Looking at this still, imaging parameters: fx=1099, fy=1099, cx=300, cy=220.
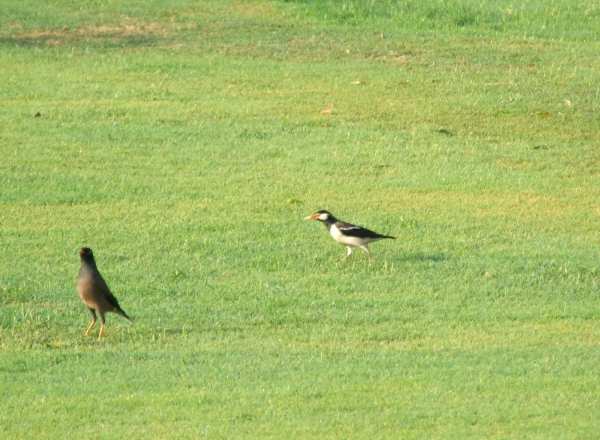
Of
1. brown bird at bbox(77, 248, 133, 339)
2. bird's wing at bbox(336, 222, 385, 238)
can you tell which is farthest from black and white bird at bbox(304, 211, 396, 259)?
brown bird at bbox(77, 248, 133, 339)

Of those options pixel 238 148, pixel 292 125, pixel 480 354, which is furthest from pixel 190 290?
pixel 292 125

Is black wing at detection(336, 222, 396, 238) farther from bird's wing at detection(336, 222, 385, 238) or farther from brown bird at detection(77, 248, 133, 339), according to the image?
brown bird at detection(77, 248, 133, 339)

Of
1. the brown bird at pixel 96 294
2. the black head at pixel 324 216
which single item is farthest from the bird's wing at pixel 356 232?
the brown bird at pixel 96 294

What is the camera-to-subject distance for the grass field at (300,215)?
7.93 metres

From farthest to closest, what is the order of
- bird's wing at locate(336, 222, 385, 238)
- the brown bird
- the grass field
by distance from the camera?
bird's wing at locate(336, 222, 385, 238)
the brown bird
the grass field

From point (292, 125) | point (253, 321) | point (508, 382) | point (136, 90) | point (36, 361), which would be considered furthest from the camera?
point (136, 90)

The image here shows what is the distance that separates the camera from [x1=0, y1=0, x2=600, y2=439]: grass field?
26.0ft

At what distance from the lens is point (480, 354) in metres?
8.91

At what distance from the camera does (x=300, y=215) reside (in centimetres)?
1389

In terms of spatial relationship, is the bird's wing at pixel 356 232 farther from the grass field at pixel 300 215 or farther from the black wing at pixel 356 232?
the grass field at pixel 300 215


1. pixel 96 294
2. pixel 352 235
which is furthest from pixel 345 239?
pixel 96 294

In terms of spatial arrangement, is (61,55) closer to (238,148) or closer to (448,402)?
(238,148)

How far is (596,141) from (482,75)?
163 inches

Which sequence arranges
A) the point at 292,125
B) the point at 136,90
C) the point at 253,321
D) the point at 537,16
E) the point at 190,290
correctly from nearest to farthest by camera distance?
the point at 253,321, the point at 190,290, the point at 292,125, the point at 136,90, the point at 537,16
